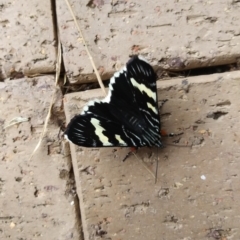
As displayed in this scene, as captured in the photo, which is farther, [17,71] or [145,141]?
[17,71]

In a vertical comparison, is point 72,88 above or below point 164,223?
above

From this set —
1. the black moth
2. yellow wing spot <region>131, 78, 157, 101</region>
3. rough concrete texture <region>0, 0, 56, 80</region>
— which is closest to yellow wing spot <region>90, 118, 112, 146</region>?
the black moth

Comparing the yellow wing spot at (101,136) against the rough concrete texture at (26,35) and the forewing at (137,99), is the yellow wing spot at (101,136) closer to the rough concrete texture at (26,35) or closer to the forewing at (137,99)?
the forewing at (137,99)

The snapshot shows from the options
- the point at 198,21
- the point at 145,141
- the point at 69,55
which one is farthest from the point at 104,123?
the point at 198,21

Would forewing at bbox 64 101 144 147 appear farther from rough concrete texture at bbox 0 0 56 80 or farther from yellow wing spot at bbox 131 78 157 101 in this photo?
rough concrete texture at bbox 0 0 56 80

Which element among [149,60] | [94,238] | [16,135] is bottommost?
[94,238]

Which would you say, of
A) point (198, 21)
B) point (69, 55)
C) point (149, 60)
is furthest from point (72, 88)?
point (198, 21)

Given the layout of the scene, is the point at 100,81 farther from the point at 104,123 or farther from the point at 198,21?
the point at 198,21

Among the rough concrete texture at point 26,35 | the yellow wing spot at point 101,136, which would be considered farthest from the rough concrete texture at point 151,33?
the yellow wing spot at point 101,136
